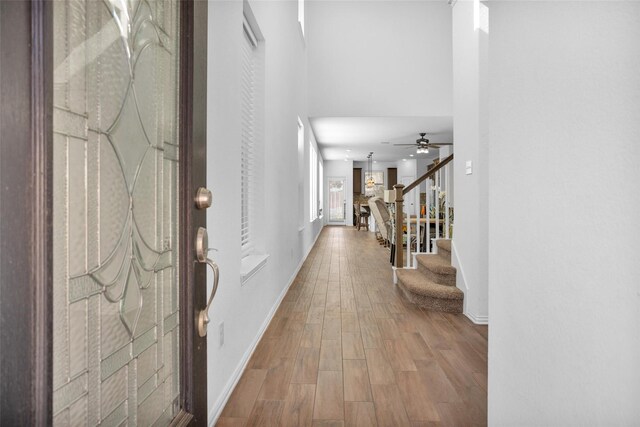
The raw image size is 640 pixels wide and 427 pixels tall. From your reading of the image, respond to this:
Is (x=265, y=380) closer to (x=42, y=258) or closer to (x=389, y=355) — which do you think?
(x=389, y=355)

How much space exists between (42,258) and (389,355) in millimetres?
2378

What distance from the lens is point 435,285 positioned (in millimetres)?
3719

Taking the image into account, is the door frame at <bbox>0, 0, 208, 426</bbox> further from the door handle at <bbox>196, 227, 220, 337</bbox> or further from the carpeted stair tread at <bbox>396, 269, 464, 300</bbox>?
the carpeted stair tread at <bbox>396, 269, 464, 300</bbox>

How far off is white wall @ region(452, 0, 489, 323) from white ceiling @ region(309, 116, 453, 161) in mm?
3447

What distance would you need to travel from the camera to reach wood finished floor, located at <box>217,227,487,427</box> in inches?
73.0

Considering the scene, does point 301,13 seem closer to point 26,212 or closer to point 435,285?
point 435,285

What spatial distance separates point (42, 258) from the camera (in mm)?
533

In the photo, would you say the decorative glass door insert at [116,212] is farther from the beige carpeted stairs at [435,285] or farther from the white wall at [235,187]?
the beige carpeted stairs at [435,285]

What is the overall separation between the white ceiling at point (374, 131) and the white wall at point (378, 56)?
356 mm

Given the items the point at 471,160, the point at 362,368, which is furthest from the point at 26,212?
the point at 471,160

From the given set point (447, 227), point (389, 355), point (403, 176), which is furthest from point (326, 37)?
point (403, 176)

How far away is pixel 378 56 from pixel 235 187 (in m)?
5.39

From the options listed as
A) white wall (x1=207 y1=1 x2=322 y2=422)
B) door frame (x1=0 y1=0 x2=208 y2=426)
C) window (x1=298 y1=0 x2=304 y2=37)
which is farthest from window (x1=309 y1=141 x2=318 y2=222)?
door frame (x1=0 y1=0 x2=208 y2=426)

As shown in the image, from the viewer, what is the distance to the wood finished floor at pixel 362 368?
186 centimetres
